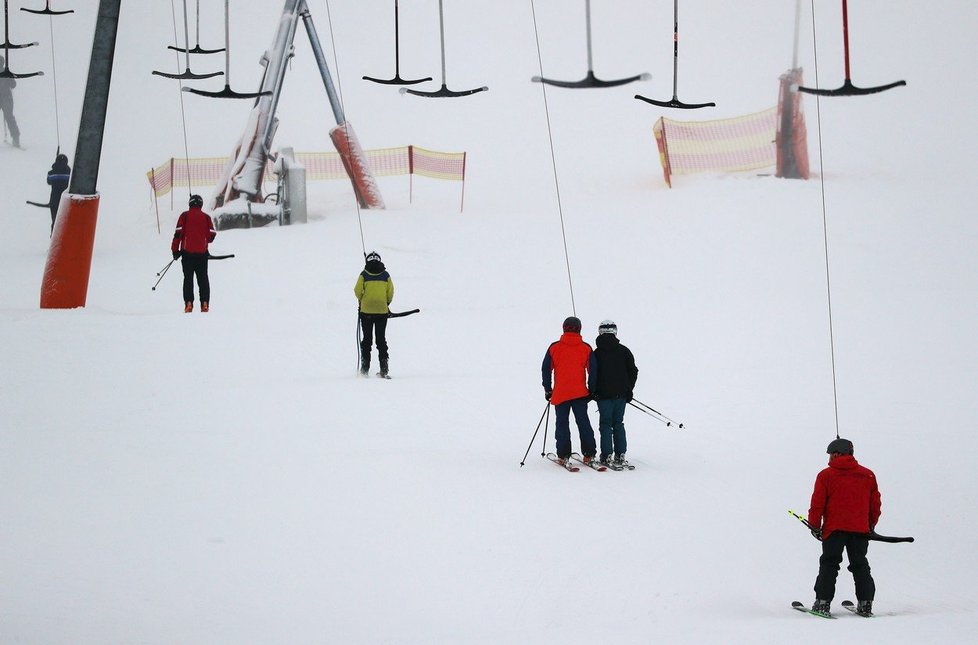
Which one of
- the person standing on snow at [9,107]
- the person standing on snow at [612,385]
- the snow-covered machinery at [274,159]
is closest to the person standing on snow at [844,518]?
the person standing on snow at [612,385]

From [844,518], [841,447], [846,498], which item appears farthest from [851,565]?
[841,447]

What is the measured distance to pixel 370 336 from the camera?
1280 centimetres

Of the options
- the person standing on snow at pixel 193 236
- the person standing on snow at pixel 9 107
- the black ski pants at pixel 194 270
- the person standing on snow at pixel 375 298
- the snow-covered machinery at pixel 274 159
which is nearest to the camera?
the person standing on snow at pixel 375 298

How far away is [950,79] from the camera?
107 feet

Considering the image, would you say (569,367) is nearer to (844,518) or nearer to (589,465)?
(589,465)

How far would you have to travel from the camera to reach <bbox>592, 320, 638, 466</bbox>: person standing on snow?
960 centimetres

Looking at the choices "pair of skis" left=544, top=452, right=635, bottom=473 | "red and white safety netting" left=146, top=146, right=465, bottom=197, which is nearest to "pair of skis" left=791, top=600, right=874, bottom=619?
"pair of skis" left=544, top=452, right=635, bottom=473

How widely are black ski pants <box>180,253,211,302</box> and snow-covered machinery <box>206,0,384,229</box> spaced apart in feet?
22.3

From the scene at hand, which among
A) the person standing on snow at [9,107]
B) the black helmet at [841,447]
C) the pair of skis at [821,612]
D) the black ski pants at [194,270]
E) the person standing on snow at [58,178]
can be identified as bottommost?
the pair of skis at [821,612]

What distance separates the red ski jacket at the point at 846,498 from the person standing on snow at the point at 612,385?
2.90 metres

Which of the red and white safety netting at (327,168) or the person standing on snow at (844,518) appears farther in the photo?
the red and white safety netting at (327,168)

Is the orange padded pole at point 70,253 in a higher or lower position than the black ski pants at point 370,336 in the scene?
higher

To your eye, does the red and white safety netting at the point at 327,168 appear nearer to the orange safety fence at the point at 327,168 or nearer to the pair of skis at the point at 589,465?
the orange safety fence at the point at 327,168

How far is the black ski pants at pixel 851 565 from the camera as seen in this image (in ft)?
22.1
